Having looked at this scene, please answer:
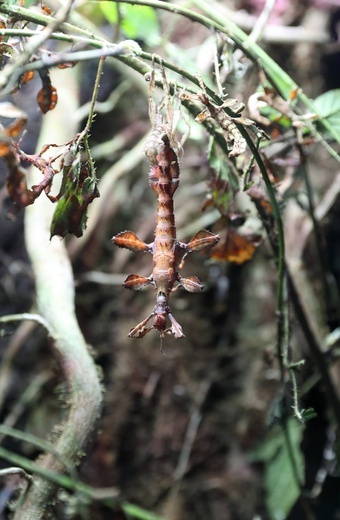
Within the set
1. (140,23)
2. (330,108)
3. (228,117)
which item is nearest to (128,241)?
(228,117)

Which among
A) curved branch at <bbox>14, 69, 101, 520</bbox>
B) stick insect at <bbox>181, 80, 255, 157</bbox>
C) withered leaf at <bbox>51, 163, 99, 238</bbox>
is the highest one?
stick insect at <bbox>181, 80, 255, 157</bbox>

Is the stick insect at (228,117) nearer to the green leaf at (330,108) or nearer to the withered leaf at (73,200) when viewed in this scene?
the withered leaf at (73,200)

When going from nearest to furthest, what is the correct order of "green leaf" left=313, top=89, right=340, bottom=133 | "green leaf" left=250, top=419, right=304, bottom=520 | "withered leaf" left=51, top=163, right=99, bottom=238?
"withered leaf" left=51, top=163, right=99, bottom=238
"green leaf" left=313, top=89, right=340, bottom=133
"green leaf" left=250, top=419, right=304, bottom=520

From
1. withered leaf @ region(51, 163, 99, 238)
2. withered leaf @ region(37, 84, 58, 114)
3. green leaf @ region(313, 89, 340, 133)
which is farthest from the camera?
green leaf @ region(313, 89, 340, 133)

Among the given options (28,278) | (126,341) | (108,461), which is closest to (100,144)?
(28,278)

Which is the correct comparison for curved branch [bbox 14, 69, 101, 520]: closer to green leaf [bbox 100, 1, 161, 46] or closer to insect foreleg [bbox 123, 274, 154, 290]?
insect foreleg [bbox 123, 274, 154, 290]

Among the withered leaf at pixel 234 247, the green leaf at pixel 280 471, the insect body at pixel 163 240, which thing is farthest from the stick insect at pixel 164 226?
the green leaf at pixel 280 471

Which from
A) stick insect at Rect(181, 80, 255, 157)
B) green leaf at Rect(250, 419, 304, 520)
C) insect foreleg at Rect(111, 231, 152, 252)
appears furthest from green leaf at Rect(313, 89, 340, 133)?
green leaf at Rect(250, 419, 304, 520)
